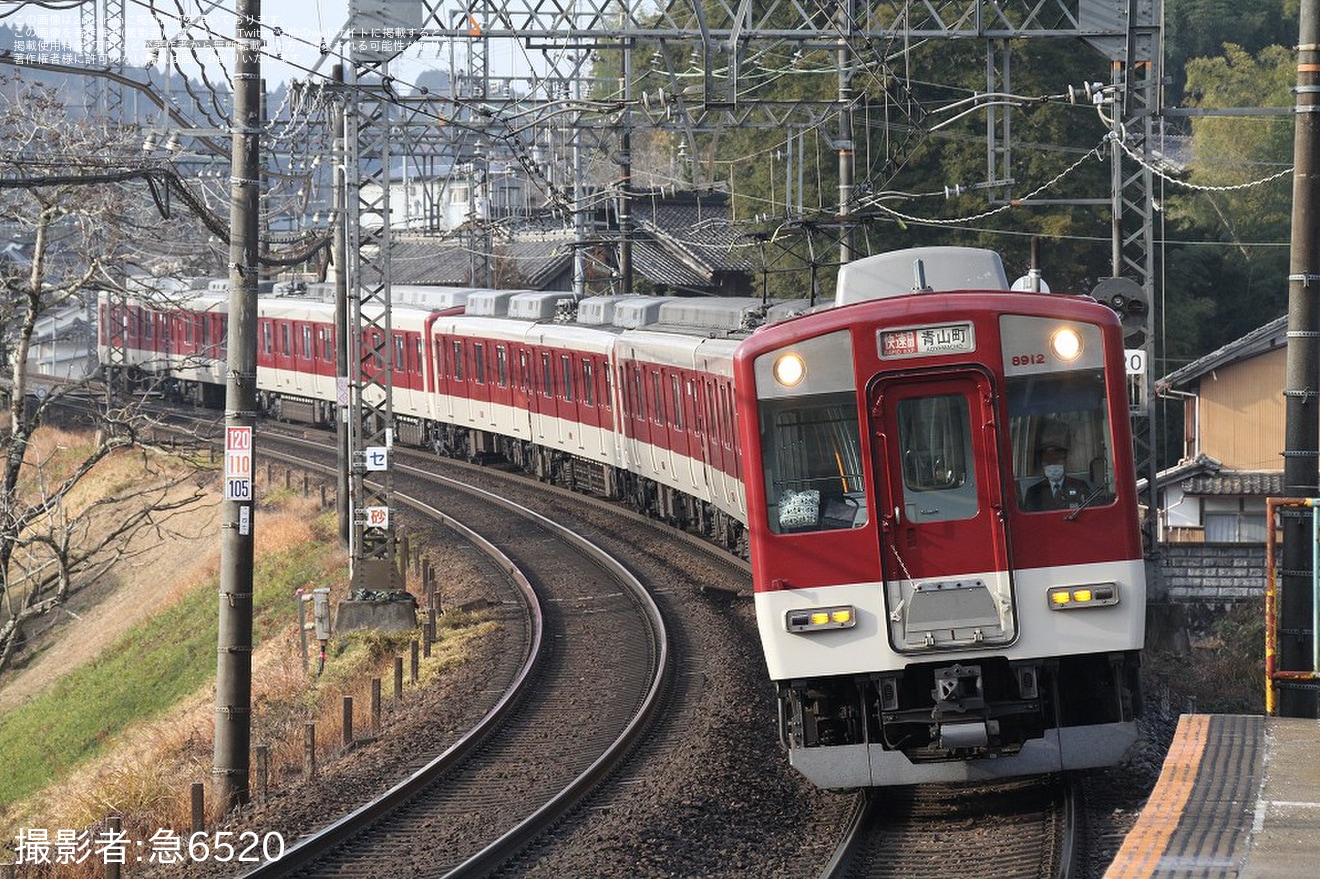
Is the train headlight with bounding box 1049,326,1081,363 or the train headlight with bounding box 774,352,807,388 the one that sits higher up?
the train headlight with bounding box 1049,326,1081,363

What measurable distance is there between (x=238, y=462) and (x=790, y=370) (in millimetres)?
4382

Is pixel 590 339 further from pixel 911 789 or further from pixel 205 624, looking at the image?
pixel 911 789

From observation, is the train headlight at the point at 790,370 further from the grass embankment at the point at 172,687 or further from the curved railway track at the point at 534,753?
the grass embankment at the point at 172,687

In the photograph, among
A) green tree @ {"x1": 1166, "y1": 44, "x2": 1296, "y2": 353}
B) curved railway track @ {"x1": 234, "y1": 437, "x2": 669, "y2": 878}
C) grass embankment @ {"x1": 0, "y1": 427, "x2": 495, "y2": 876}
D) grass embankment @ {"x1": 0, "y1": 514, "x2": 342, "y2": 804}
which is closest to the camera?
curved railway track @ {"x1": 234, "y1": 437, "x2": 669, "y2": 878}

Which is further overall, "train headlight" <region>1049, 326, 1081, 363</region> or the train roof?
the train roof

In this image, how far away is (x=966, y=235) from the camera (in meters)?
34.5

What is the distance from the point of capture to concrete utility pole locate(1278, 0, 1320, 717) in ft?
30.0


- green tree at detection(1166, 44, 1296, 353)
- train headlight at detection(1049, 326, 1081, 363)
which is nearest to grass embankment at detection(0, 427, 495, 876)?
train headlight at detection(1049, 326, 1081, 363)

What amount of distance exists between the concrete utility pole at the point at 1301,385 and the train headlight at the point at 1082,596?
112cm

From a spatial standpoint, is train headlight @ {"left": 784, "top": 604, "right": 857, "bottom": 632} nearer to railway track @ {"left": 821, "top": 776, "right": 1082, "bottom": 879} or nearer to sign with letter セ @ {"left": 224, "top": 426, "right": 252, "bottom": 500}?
railway track @ {"left": 821, "top": 776, "right": 1082, "bottom": 879}

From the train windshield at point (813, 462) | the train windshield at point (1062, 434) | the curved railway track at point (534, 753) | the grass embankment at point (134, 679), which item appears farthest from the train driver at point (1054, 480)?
the grass embankment at point (134, 679)

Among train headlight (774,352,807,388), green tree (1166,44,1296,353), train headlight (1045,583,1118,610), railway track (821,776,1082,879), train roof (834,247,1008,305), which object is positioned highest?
green tree (1166,44,1296,353)

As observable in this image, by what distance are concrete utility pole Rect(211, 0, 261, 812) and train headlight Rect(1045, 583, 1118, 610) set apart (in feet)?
18.0

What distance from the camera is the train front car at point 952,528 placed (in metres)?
8.77
